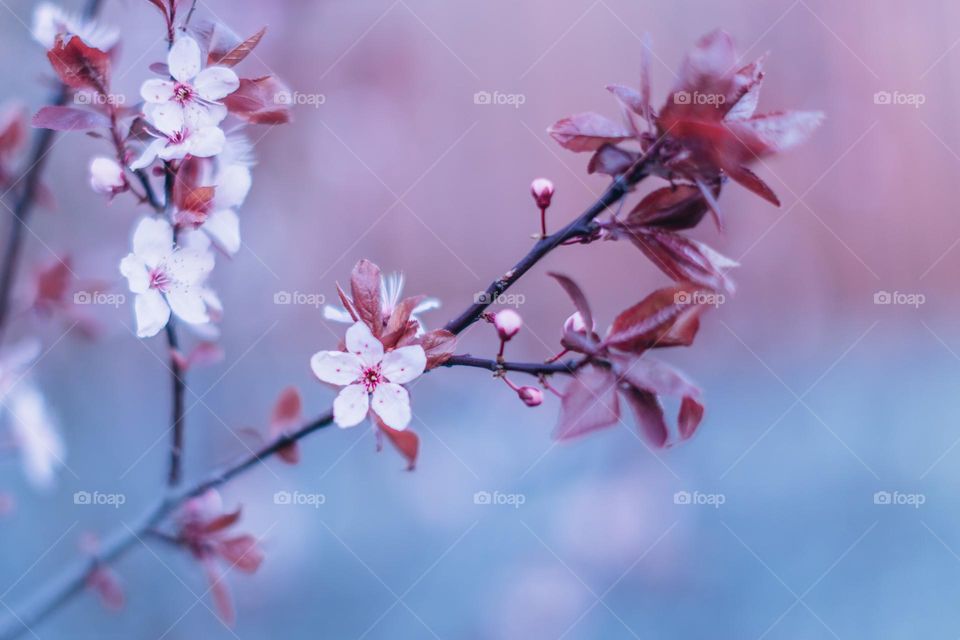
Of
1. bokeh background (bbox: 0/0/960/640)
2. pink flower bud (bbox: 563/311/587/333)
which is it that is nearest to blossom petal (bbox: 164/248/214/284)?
pink flower bud (bbox: 563/311/587/333)

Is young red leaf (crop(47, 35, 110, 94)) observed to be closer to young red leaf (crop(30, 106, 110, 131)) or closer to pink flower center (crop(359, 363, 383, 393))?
young red leaf (crop(30, 106, 110, 131))

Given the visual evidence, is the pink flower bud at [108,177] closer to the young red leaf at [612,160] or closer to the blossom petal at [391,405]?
the blossom petal at [391,405]

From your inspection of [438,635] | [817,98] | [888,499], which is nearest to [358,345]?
[438,635]

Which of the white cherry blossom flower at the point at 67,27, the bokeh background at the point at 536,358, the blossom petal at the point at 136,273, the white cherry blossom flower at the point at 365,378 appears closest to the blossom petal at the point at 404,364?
the white cherry blossom flower at the point at 365,378

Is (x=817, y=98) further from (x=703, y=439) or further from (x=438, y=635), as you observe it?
(x=438, y=635)

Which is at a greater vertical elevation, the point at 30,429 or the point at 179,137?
the point at 179,137

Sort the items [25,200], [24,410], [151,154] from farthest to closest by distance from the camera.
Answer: [24,410]
[25,200]
[151,154]

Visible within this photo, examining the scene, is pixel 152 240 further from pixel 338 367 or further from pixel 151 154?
pixel 338 367

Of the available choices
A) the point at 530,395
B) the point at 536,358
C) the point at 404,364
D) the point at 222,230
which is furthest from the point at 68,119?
the point at 536,358
